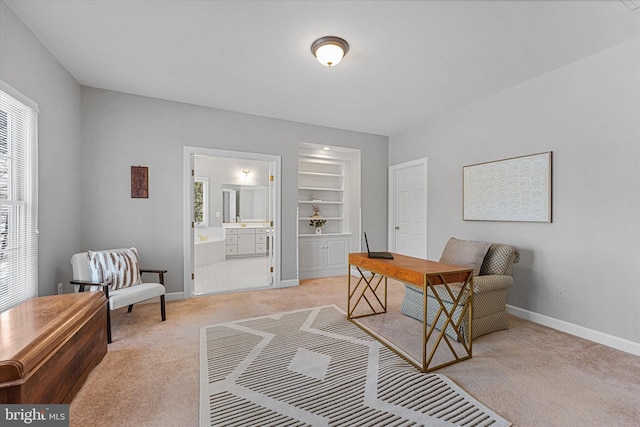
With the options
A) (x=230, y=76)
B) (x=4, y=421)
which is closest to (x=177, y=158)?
(x=230, y=76)

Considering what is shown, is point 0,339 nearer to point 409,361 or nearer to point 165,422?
point 165,422

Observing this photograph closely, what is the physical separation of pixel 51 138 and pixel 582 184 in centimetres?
509

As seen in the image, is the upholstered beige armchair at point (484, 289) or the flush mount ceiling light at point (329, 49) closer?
the flush mount ceiling light at point (329, 49)

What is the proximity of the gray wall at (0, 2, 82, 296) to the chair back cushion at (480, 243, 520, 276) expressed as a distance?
429cm

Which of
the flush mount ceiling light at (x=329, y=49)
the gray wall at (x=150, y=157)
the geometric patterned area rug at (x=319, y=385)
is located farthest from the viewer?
the gray wall at (x=150, y=157)

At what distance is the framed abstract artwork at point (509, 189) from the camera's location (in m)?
3.05

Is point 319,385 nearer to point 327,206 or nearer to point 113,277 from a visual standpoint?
point 113,277

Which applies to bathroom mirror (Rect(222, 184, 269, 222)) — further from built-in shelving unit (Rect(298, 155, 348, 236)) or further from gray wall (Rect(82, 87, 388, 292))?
gray wall (Rect(82, 87, 388, 292))

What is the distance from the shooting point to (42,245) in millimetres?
2609

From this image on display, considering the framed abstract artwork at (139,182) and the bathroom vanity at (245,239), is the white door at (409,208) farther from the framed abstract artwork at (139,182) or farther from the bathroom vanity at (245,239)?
the framed abstract artwork at (139,182)

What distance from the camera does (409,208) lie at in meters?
5.01

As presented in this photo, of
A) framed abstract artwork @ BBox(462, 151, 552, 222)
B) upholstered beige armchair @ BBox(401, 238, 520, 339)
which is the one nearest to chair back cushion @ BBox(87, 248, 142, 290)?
upholstered beige armchair @ BBox(401, 238, 520, 339)

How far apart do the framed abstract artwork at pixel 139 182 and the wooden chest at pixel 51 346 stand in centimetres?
166

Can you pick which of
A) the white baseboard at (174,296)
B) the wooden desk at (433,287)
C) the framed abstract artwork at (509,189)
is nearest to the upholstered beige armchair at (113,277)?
the white baseboard at (174,296)
